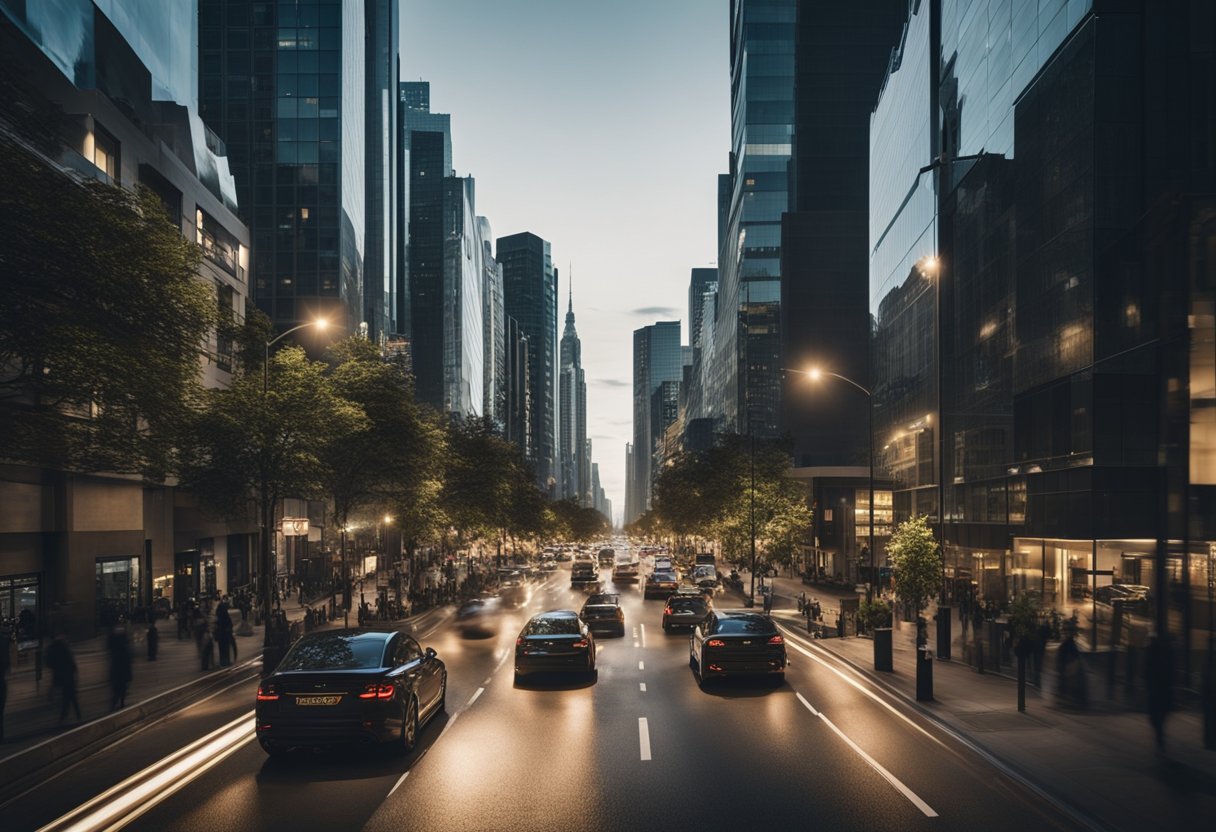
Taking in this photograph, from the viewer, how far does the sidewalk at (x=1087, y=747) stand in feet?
34.0

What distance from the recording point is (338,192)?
92500mm

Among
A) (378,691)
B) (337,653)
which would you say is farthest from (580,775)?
(337,653)

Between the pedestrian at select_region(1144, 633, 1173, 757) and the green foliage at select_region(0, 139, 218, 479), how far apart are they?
18.7 metres


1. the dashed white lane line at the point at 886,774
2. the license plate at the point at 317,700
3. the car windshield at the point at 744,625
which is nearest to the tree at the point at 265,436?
the car windshield at the point at 744,625

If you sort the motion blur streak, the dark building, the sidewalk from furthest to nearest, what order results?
the dark building < the sidewalk < the motion blur streak

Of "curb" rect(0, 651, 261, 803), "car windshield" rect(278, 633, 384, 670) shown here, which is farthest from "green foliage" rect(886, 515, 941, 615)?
"car windshield" rect(278, 633, 384, 670)

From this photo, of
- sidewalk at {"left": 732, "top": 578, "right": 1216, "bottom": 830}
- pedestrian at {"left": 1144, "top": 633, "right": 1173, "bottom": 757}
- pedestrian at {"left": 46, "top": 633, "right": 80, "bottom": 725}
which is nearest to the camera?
sidewalk at {"left": 732, "top": 578, "right": 1216, "bottom": 830}

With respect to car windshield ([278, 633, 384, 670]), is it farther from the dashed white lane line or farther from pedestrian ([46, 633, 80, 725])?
the dashed white lane line

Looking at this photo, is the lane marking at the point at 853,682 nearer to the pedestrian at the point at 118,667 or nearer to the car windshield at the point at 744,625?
the car windshield at the point at 744,625

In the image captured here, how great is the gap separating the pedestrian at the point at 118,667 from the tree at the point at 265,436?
39.3 feet

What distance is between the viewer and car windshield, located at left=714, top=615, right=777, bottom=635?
773 inches

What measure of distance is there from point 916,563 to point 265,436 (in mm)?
23557

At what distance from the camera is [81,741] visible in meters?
14.6

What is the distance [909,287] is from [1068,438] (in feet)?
95.8
